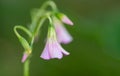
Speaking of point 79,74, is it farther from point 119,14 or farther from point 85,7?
point 85,7

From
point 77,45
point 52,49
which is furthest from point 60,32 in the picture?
point 77,45

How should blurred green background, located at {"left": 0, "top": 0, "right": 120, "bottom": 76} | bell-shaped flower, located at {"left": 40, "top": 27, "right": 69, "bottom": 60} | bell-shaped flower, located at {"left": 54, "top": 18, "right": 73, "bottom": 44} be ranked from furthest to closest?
1. blurred green background, located at {"left": 0, "top": 0, "right": 120, "bottom": 76}
2. bell-shaped flower, located at {"left": 54, "top": 18, "right": 73, "bottom": 44}
3. bell-shaped flower, located at {"left": 40, "top": 27, "right": 69, "bottom": 60}

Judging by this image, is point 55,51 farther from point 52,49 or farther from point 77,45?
point 77,45

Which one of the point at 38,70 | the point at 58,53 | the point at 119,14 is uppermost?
the point at 119,14

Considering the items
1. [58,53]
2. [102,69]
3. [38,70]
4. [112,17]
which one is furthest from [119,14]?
[58,53]

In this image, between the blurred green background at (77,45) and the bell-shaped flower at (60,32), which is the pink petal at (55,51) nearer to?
the bell-shaped flower at (60,32)

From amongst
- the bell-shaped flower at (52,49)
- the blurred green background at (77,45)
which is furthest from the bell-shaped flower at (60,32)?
the blurred green background at (77,45)

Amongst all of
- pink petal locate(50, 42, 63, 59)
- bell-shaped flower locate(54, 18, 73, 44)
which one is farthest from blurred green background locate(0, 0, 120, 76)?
pink petal locate(50, 42, 63, 59)

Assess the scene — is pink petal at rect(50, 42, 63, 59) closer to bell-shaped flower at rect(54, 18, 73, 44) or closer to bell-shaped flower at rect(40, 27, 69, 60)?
bell-shaped flower at rect(40, 27, 69, 60)
